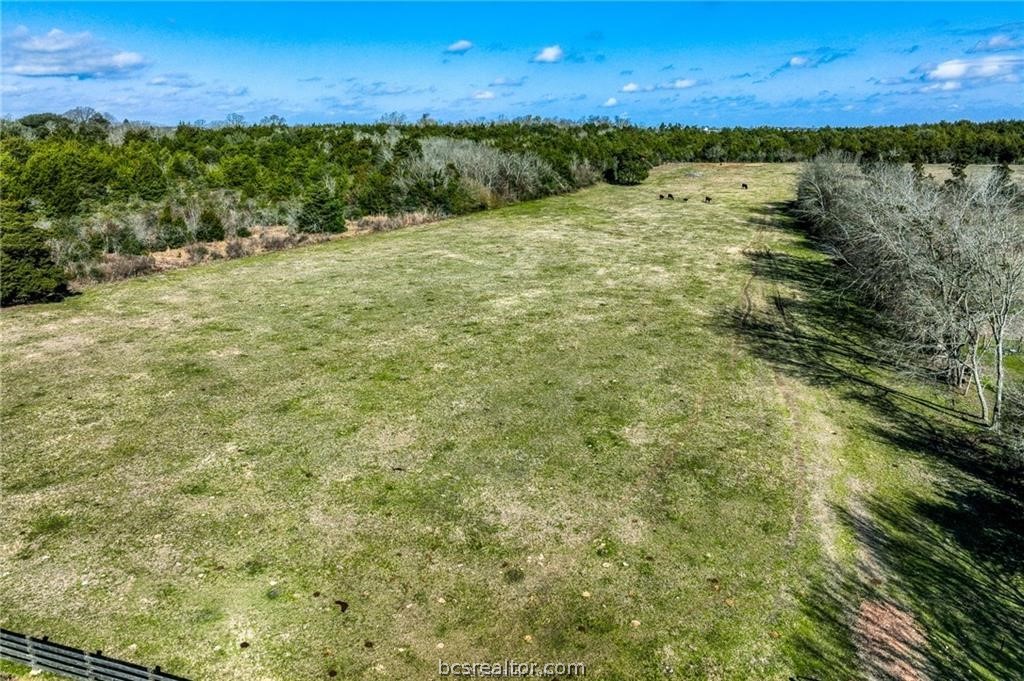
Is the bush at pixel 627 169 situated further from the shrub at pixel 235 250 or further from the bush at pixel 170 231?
the bush at pixel 170 231

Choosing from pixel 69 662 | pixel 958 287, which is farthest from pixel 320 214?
pixel 69 662

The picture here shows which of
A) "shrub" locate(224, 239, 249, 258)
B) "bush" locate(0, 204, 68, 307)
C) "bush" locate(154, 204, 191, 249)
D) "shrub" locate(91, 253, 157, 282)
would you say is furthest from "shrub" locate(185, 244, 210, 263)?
"bush" locate(0, 204, 68, 307)

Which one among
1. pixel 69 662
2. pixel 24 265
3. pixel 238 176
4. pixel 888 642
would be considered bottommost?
pixel 888 642

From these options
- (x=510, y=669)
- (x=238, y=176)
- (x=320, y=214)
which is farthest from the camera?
(x=238, y=176)

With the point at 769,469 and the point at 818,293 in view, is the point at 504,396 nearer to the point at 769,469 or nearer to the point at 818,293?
the point at 769,469

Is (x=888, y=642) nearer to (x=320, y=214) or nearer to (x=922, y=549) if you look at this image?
(x=922, y=549)

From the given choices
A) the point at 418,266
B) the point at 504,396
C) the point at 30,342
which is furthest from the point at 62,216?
the point at 504,396
